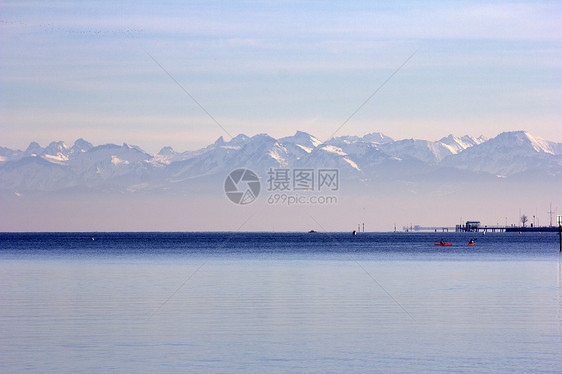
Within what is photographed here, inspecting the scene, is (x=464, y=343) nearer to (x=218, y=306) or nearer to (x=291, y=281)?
(x=218, y=306)

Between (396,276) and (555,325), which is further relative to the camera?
(396,276)

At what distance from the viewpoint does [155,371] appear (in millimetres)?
22812

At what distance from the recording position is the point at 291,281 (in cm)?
5525

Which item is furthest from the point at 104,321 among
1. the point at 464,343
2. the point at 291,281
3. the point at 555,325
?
the point at 291,281

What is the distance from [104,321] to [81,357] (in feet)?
26.3

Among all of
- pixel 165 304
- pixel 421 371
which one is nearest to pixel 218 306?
pixel 165 304

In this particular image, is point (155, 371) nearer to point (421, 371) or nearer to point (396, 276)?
point (421, 371)

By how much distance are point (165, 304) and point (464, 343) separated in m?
17.1

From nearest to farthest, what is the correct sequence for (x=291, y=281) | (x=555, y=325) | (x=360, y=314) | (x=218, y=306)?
(x=555, y=325) < (x=360, y=314) < (x=218, y=306) < (x=291, y=281)

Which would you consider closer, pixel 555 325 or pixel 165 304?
pixel 555 325

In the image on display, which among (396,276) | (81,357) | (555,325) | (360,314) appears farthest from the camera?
(396,276)

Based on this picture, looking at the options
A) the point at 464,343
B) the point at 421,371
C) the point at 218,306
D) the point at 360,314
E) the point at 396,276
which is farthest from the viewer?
the point at 396,276

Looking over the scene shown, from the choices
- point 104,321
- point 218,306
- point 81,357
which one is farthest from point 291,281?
point 81,357

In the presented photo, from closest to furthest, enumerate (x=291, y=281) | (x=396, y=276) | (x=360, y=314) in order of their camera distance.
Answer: (x=360, y=314) → (x=291, y=281) → (x=396, y=276)
